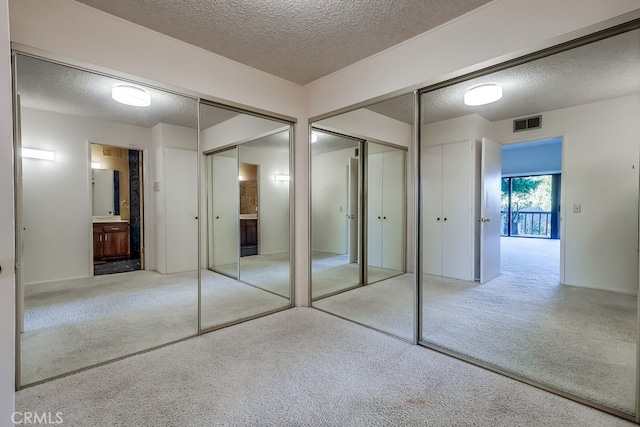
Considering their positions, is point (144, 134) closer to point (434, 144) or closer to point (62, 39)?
point (62, 39)

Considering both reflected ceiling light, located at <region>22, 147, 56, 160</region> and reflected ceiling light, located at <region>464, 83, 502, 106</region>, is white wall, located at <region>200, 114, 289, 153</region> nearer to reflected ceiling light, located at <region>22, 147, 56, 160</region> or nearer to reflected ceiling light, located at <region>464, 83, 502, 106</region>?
reflected ceiling light, located at <region>22, 147, 56, 160</region>

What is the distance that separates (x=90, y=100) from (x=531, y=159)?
32.5ft

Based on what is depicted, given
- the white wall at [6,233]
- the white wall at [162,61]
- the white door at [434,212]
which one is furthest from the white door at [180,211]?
the white door at [434,212]

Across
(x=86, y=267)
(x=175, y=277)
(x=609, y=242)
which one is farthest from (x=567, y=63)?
(x=86, y=267)

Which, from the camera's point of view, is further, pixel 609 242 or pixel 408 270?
pixel 408 270

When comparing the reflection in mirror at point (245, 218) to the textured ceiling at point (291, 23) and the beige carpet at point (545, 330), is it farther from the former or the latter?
the beige carpet at point (545, 330)

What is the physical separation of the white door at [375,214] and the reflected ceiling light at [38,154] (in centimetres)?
375

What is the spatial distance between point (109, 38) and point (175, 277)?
242cm

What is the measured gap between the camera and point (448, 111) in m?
3.90

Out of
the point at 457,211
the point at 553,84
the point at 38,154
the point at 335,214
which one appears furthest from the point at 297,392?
the point at 553,84

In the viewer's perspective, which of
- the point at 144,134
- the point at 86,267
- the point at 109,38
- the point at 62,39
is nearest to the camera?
the point at 62,39

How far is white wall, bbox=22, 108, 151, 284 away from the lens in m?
2.21

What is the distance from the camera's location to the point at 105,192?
109 inches

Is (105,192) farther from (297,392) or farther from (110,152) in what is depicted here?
(297,392)
